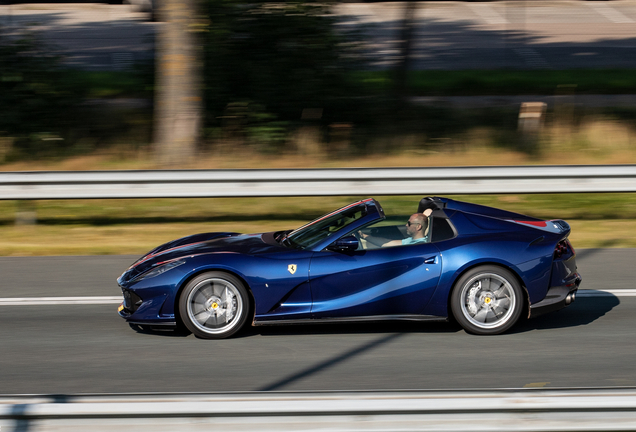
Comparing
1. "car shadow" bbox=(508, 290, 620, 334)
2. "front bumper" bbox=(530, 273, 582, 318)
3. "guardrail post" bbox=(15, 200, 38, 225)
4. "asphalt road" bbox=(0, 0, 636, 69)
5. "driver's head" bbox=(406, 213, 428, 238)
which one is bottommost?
"car shadow" bbox=(508, 290, 620, 334)

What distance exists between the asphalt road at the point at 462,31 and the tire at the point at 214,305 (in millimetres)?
14177

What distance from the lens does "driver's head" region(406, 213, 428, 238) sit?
20.2 feet

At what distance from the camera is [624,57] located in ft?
75.7

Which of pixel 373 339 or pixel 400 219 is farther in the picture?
pixel 400 219

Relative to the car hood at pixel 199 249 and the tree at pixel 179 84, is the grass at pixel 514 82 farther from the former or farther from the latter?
the car hood at pixel 199 249

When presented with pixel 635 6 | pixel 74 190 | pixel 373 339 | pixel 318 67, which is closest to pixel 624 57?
pixel 635 6

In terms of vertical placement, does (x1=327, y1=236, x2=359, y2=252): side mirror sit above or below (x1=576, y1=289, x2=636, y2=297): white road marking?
above

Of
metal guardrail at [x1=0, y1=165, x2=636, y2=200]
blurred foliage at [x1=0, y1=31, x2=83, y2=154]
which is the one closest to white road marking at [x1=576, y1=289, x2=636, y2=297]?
metal guardrail at [x1=0, y1=165, x2=636, y2=200]

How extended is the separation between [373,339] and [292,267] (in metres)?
0.90

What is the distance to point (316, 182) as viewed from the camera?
10.7 meters

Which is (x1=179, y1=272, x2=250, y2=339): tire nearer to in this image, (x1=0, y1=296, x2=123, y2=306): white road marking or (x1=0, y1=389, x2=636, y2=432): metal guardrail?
(x1=0, y1=296, x2=123, y2=306): white road marking

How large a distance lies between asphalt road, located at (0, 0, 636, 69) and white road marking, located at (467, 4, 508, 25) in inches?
1.6

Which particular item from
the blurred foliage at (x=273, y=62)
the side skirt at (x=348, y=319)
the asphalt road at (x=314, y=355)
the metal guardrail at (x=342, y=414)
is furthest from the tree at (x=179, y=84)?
the metal guardrail at (x=342, y=414)

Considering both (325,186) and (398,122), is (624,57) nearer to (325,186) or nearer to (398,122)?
(398,122)
